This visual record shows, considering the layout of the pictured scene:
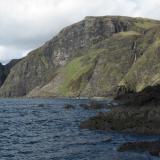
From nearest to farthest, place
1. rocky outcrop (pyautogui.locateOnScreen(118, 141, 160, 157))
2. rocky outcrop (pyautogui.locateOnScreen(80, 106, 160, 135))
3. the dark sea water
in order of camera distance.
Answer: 1. the dark sea water
2. rocky outcrop (pyautogui.locateOnScreen(118, 141, 160, 157))
3. rocky outcrop (pyautogui.locateOnScreen(80, 106, 160, 135))

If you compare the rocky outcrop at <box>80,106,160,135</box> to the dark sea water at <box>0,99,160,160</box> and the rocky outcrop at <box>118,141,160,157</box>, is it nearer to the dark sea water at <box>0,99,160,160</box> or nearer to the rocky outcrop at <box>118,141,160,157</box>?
the dark sea water at <box>0,99,160,160</box>

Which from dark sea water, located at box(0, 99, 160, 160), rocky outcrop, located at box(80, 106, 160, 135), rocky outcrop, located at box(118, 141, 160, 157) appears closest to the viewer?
dark sea water, located at box(0, 99, 160, 160)

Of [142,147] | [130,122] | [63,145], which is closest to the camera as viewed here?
[142,147]

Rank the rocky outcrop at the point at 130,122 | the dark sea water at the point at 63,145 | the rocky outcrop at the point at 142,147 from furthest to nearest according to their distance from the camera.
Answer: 1. the rocky outcrop at the point at 130,122
2. the rocky outcrop at the point at 142,147
3. the dark sea water at the point at 63,145

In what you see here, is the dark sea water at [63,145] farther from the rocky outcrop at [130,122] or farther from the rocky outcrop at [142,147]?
the rocky outcrop at [130,122]

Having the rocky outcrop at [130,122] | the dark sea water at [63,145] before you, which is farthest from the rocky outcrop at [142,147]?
the rocky outcrop at [130,122]

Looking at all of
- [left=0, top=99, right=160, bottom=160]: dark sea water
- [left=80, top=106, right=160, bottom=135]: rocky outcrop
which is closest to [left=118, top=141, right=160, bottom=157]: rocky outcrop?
[left=0, top=99, right=160, bottom=160]: dark sea water

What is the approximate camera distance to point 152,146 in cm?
5381

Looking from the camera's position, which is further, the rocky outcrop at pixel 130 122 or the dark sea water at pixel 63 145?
the rocky outcrop at pixel 130 122

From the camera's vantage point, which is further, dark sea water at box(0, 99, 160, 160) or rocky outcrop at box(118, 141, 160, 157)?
rocky outcrop at box(118, 141, 160, 157)

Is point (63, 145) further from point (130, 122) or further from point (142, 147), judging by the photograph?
point (130, 122)

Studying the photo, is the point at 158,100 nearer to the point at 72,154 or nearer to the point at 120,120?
the point at 120,120

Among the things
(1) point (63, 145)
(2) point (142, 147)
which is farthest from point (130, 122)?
(2) point (142, 147)

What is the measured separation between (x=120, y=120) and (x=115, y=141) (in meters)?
18.5
